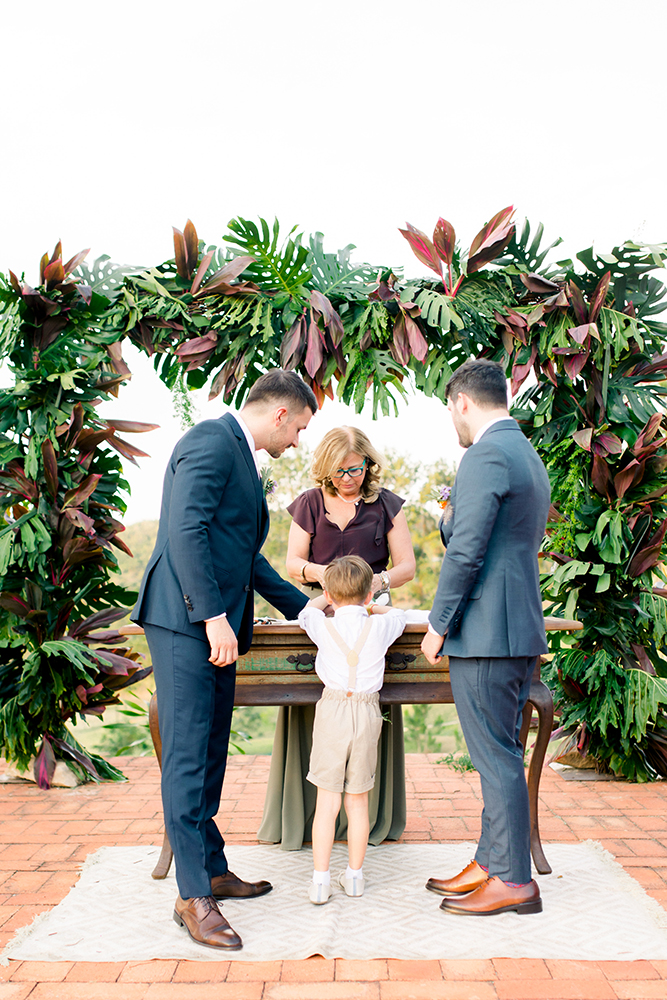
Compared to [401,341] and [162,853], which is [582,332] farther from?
[162,853]

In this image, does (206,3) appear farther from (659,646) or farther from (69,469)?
(659,646)

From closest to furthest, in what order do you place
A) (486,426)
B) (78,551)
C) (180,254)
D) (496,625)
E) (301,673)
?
1. (496,625)
2. (486,426)
3. (301,673)
4. (180,254)
5. (78,551)

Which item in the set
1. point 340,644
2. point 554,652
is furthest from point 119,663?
point 554,652

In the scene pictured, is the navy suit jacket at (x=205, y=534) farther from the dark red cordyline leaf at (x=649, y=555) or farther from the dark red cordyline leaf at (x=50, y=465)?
the dark red cordyline leaf at (x=649, y=555)

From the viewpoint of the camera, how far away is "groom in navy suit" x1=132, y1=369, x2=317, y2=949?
8.58ft

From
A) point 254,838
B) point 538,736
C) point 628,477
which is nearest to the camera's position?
point 538,736

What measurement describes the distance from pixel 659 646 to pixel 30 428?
13.3 feet

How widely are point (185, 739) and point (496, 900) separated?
49.7 inches

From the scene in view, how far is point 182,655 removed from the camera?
2.69 m

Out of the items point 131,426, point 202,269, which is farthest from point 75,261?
point 131,426

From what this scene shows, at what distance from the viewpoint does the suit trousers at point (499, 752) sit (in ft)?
9.35

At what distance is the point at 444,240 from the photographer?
14.6 ft

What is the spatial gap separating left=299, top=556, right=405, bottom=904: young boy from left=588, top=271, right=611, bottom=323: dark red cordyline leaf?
2.42 metres

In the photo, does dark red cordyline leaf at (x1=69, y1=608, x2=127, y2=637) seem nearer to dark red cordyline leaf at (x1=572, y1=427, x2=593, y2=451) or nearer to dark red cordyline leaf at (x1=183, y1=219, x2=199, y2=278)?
dark red cordyline leaf at (x1=183, y1=219, x2=199, y2=278)
